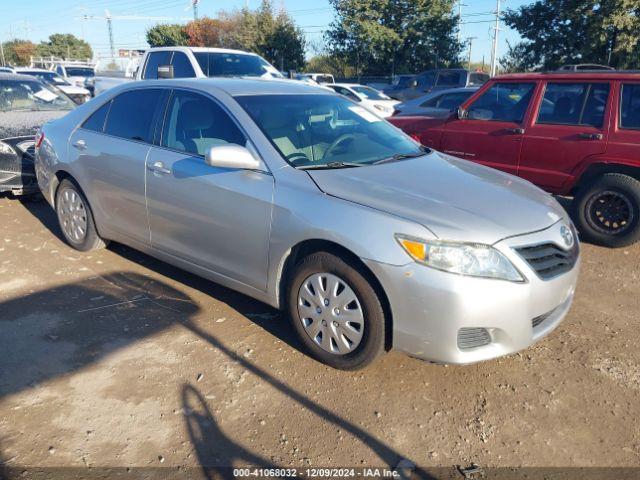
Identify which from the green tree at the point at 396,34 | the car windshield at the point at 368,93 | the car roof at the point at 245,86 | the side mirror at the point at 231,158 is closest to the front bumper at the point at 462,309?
the side mirror at the point at 231,158

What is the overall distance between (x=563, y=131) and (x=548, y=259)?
3216 mm

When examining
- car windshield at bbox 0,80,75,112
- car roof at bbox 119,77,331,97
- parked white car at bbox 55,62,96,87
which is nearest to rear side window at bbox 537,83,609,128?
car roof at bbox 119,77,331,97

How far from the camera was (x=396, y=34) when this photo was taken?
33.0 m

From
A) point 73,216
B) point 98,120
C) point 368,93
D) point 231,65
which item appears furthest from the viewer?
point 368,93

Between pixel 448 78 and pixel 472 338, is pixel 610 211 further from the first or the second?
pixel 448 78

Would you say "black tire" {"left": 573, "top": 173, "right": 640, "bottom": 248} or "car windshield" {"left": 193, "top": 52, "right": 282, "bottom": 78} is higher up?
"car windshield" {"left": 193, "top": 52, "right": 282, "bottom": 78}

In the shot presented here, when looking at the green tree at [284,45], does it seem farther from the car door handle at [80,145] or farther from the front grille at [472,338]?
the front grille at [472,338]

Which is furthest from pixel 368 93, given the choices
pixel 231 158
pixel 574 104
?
pixel 231 158

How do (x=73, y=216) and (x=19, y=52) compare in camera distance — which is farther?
(x=19, y=52)

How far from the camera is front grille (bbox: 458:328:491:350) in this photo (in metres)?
2.87

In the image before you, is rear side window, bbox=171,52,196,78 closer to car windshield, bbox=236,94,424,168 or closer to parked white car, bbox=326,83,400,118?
car windshield, bbox=236,94,424,168

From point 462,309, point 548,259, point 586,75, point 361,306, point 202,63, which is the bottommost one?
point 361,306

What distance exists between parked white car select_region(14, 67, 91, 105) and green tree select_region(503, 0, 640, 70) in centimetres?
1972

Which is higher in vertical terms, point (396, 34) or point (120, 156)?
point (396, 34)
